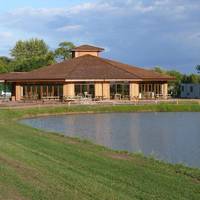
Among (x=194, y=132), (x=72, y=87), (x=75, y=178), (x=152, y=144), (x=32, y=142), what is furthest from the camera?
(x=72, y=87)

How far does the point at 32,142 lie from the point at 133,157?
153 inches

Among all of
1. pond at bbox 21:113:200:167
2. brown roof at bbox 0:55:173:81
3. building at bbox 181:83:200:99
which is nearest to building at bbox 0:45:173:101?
brown roof at bbox 0:55:173:81

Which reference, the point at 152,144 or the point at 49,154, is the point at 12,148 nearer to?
the point at 49,154

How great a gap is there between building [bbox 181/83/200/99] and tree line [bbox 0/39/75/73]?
984 inches

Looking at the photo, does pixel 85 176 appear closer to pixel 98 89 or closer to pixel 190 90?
pixel 98 89

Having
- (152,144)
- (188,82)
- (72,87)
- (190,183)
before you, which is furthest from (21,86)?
(190,183)

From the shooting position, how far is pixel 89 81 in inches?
2226

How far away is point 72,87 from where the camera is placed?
185ft

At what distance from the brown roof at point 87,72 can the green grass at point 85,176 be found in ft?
131

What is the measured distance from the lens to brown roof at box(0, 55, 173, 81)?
56.3 metres

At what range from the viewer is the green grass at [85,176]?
29.3 feet

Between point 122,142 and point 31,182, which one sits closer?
point 31,182

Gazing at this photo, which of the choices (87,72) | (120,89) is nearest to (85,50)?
(87,72)

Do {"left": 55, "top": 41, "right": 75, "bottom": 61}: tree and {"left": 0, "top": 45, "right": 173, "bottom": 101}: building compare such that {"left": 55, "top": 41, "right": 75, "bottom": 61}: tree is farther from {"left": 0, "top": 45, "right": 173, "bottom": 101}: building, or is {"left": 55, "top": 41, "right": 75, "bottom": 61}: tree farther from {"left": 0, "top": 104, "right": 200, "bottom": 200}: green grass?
{"left": 0, "top": 104, "right": 200, "bottom": 200}: green grass
